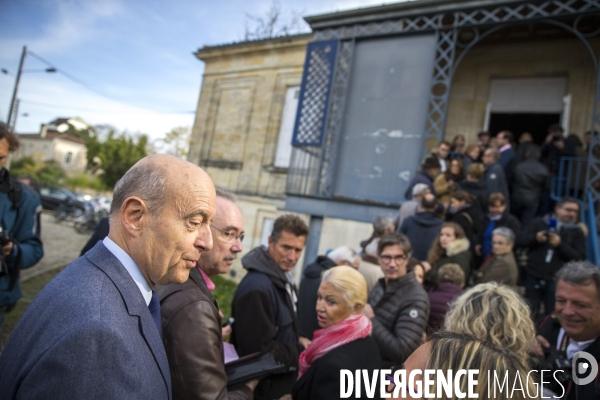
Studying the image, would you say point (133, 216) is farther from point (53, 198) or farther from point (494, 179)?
point (53, 198)

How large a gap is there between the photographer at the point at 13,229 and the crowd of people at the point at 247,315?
40 mm

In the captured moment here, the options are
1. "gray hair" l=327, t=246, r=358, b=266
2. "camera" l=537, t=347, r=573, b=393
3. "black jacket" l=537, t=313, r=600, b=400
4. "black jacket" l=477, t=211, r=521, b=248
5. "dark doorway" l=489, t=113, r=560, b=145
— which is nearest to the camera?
"black jacket" l=537, t=313, r=600, b=400

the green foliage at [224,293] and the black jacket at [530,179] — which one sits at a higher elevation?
the black jacket at [530,179]

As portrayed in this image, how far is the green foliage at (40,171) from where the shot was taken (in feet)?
118

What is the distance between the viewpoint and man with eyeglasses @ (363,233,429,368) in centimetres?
272

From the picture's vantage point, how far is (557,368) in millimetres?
2180

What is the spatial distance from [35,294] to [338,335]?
21.3 feet

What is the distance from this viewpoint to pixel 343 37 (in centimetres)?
880

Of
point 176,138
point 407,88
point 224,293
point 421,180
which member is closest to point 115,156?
point 176,138

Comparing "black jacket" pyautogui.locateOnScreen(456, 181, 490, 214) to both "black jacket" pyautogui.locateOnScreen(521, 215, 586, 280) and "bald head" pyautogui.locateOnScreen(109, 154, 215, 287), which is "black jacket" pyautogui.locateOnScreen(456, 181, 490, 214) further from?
"bald head" pyautogui.locateOnScreen(109, 154, 215, 287)

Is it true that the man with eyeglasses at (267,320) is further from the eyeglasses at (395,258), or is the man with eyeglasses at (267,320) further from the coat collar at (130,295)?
the coat collar at (130,295)

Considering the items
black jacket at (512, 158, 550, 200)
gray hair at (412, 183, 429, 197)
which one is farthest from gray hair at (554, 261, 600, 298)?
black jacket at (512, 158, 550, 200)

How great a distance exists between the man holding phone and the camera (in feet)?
8.97

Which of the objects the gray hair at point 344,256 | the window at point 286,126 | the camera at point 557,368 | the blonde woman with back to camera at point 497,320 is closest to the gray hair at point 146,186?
the blonde woman with back to camera at point 497,320
